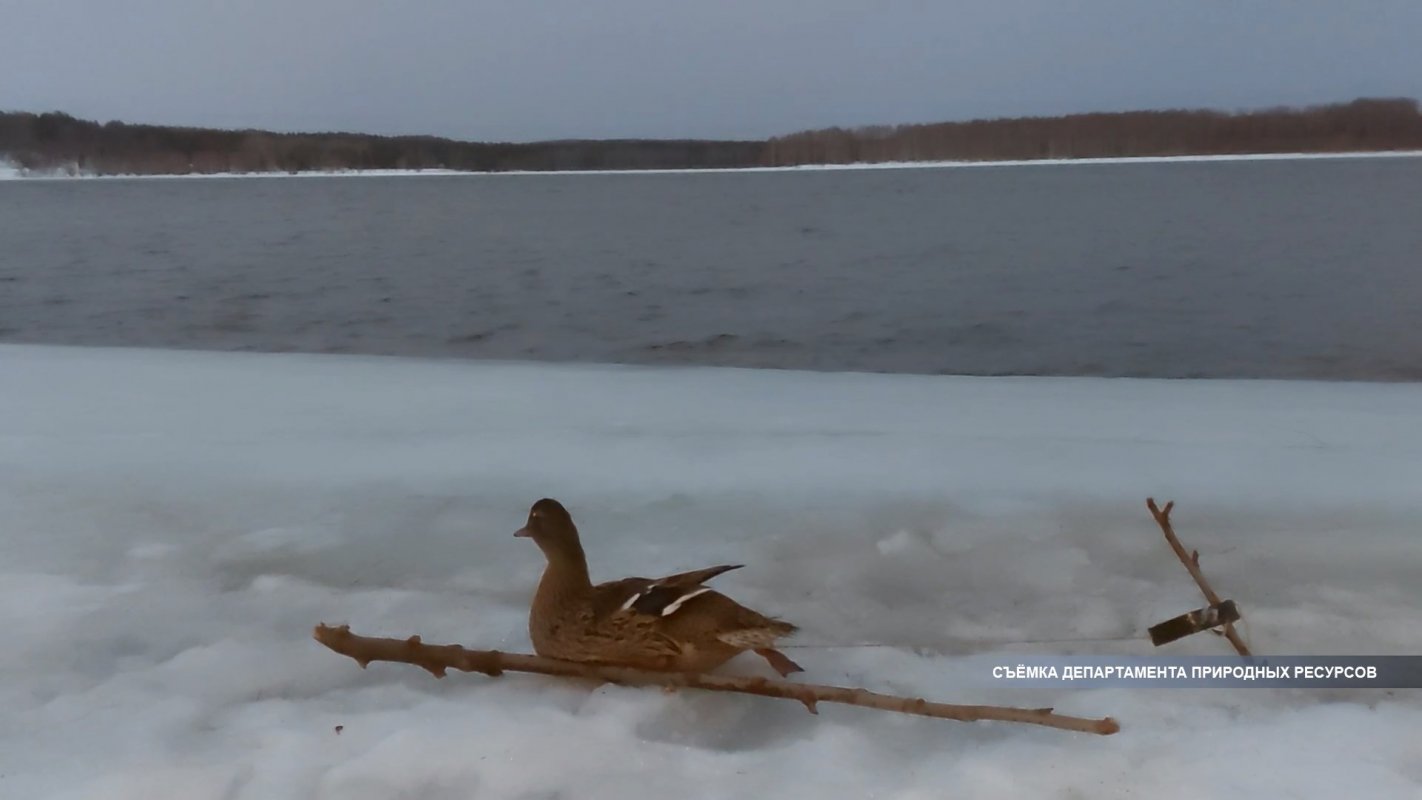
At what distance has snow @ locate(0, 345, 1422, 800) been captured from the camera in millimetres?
1424

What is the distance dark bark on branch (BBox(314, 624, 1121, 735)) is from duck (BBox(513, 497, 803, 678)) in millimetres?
22

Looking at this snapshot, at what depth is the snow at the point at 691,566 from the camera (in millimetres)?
1424

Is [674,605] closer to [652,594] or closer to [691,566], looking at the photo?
[652,594]

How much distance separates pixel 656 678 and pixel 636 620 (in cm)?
11

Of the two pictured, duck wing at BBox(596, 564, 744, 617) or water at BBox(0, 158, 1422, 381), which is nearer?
duck wing at BBox(596, 564, 744, 617)

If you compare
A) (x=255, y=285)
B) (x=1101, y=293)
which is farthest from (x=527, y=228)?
(x=1101, y=293)

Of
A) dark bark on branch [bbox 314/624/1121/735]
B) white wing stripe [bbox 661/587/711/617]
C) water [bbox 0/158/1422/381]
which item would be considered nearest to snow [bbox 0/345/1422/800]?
dark bark on branch [bbox 314/624/1121/735]

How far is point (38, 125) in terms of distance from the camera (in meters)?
9.78

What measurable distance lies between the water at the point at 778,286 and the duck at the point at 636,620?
5927 millimetres

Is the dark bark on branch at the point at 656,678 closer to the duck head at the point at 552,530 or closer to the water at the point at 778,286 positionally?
the duck head at the point at 552,530

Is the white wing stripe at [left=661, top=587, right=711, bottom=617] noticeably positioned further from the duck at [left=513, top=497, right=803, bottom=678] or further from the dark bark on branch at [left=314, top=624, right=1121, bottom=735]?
the dark bark on branch at [left=314, top=624, right=1121, bottom=735]

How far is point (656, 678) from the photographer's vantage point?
5.21 ft

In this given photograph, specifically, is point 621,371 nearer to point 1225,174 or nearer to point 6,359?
point 6,359

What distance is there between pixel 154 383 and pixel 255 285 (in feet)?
24.7
